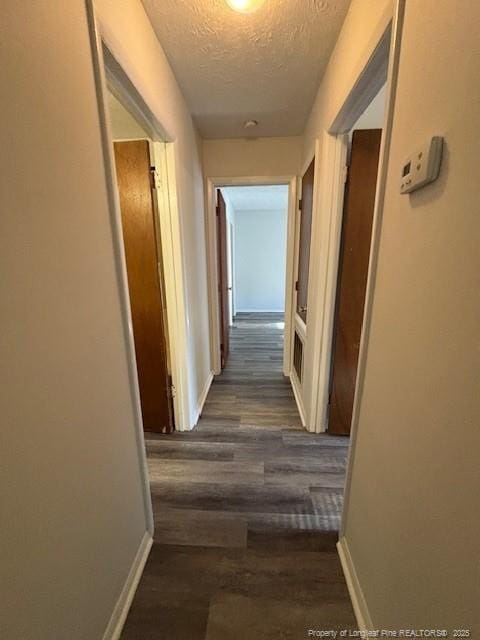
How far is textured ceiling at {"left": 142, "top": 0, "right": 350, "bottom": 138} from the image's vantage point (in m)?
1.28

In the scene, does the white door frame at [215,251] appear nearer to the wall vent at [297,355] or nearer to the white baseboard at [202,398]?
the wall vent at [297,355]

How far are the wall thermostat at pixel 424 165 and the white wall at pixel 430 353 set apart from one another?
2 centimetres

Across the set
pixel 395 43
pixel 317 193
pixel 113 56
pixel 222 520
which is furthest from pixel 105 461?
pixel 317 193

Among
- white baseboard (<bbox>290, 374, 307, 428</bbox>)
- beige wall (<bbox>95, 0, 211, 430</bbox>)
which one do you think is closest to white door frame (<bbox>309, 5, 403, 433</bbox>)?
white baseboard (<bbox>290, 374, 307, 428</bbox>)

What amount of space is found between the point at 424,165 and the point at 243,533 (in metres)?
1.69

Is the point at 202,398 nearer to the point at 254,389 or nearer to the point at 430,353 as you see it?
the point at 254,389

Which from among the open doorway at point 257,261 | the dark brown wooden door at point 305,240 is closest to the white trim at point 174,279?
the dark brown wooden door at point 305,240

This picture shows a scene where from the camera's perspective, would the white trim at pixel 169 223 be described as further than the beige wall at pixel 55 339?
Yes

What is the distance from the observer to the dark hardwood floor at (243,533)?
3.45 ft

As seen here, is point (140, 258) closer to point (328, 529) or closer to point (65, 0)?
point (65, 0)

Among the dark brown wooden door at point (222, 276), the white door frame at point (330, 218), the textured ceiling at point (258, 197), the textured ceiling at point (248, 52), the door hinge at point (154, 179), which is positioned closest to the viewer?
the white door frame at point (330, 218)

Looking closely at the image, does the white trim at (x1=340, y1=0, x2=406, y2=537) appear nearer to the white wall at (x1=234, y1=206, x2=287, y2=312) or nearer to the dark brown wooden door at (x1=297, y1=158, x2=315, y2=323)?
the dark brown wooden door at (x1=297, y1=158, x2=315, y2=323)

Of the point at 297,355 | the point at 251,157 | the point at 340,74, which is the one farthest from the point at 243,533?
the point at 251,157

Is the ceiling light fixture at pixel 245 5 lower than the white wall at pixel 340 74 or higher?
higher
